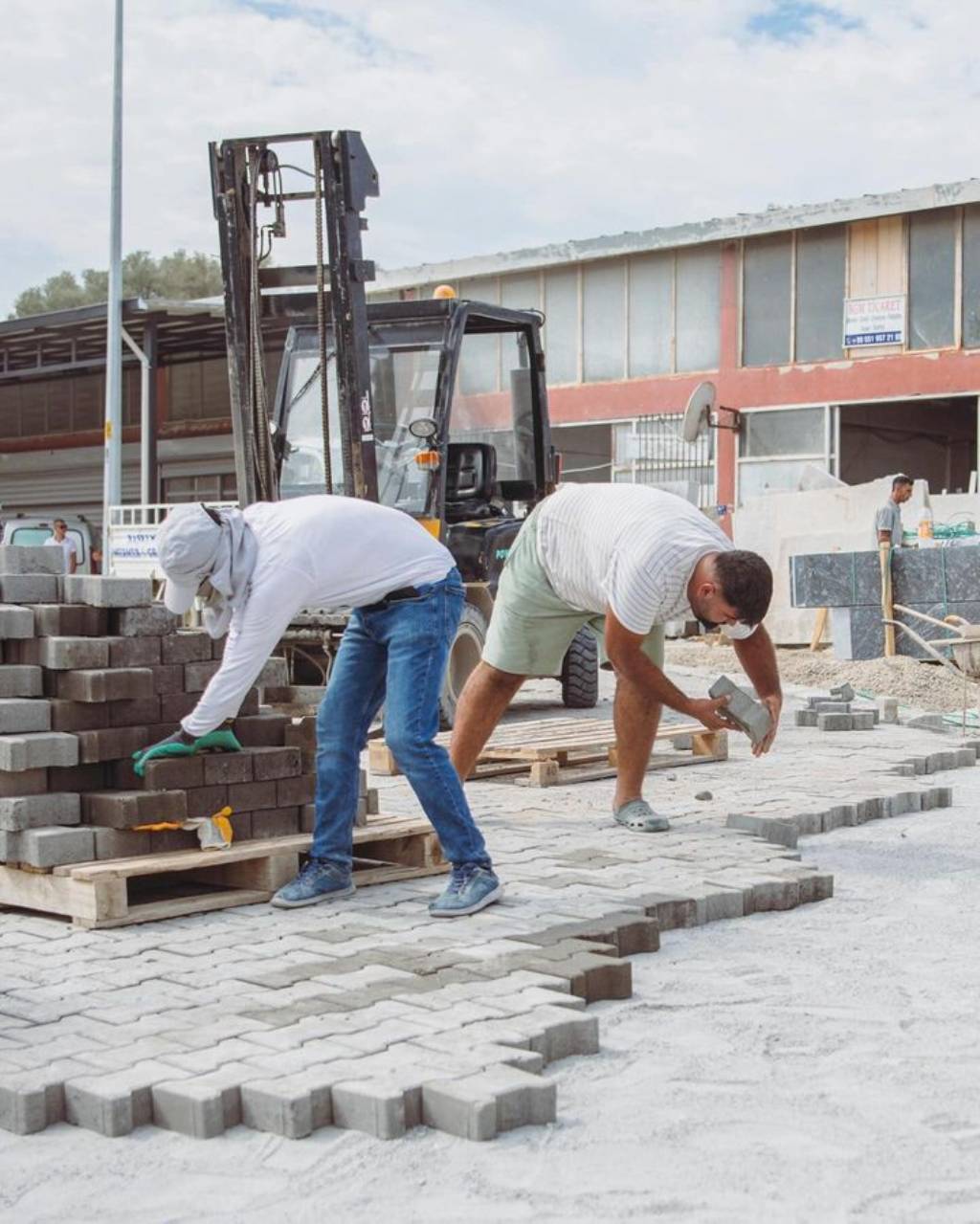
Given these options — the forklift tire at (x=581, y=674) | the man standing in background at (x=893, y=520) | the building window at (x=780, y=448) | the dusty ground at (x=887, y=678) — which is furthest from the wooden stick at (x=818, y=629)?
the forklift tire at (x=581, y=674)

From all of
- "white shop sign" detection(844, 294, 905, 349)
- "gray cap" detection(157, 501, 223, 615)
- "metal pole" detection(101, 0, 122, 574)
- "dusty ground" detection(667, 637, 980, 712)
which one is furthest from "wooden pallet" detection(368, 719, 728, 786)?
"white shop sign" detection(844, 294, 905, 349)

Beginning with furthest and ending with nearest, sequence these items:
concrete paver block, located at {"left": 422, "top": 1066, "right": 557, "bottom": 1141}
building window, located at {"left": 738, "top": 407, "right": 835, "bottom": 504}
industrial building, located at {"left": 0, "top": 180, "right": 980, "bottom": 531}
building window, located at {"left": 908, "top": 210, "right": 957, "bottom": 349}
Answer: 1. building window, located at {"left": 738, "top": 407, "right": 835, "bottom": 504}
2. industrial building, located at {"left": 0, "top": 180, "right": 980, "bottom": 531}
3. building window, located at {"left": 908, "top": 210, "right": 957, "bottom": 349}
4. concrete paver block, located at {"left": 422, "top": 1066, "right": 557, "bottom": 1141}

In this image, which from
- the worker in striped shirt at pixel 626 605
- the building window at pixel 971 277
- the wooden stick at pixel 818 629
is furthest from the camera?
the building window at pixel 971 277

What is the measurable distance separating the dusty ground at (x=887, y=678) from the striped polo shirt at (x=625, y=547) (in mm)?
8527

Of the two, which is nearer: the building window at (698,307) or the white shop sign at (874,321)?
the white shop sign at (874,321)

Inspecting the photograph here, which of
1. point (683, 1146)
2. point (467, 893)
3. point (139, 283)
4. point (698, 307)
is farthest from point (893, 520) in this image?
point (139, 283)

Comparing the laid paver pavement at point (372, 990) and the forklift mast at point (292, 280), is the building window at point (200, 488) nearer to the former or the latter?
the forklift mast at point (292, 280)

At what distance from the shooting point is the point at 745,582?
5840 mm

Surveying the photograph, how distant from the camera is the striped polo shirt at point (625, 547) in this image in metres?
A: 6.09

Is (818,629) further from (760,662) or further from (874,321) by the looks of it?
(760,662)

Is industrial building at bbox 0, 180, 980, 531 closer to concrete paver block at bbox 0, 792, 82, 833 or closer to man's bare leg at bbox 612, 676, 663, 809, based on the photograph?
man's bare leg at bbox 612, 676, 663, 809

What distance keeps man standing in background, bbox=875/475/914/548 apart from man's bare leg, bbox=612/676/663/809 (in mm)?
9639

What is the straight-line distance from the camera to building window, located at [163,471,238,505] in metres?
27.9

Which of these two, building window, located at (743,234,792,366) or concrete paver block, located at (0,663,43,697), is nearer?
concrete paver block, located at (0,663,43,697)
